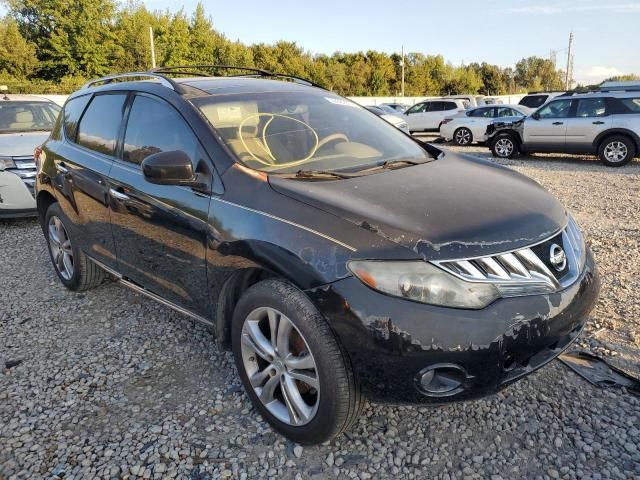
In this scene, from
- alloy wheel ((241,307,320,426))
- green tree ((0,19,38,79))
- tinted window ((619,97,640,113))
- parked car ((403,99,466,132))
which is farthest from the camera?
green tree ((0,19,38,79))

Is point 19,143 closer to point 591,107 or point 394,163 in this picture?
point 394,163

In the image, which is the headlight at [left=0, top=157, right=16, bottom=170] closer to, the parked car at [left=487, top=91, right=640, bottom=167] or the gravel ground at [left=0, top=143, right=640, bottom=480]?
the gravel ground at [left=0, top=143, right=640, bottom=480]

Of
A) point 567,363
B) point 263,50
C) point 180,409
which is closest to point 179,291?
point 180,409

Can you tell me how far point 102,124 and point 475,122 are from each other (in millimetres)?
14038

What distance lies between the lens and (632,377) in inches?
109

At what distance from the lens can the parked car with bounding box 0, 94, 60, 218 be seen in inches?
246

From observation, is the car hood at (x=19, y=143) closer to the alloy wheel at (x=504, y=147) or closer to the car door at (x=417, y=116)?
the alloy wheel at (x=504, y=147)

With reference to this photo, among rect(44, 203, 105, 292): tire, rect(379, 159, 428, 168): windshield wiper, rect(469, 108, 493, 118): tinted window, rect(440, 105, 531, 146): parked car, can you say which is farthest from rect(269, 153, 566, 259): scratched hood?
rect(469, 108, 493, 118): tinted window

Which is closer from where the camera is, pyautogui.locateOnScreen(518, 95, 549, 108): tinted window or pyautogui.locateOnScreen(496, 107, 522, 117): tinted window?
pyautogui.locateOnScreen(496, 107, 522, 117): tinted window

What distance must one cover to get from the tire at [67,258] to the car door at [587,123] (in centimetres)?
1093

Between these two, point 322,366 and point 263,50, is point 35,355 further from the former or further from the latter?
point 263,50

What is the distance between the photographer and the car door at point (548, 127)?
11.8 m

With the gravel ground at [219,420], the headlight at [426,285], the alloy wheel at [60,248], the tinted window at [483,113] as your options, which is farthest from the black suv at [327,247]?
the tinted window at [483,113]

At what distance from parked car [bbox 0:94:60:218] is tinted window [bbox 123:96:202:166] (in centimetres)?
385
